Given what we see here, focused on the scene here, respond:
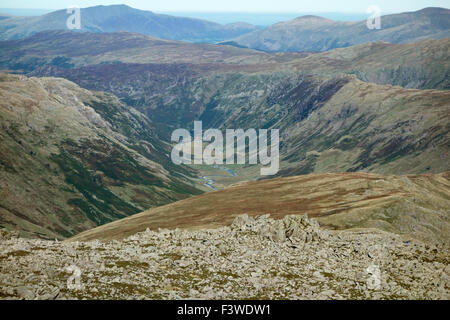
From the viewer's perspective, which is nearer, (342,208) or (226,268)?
(226,268)

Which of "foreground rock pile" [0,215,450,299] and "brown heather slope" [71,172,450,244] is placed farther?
"brown heather slope" [71,172,450,244]

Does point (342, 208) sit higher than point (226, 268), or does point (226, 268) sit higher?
point (226, 268)

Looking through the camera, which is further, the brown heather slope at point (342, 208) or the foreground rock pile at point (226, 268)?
the brown heather slope at point (342, 208)

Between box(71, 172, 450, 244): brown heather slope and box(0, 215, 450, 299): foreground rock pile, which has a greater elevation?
box(0, 215, 450, 299): foreground rock pile

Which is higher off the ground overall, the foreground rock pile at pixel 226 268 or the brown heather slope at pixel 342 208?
the foreground rock pile at pixel 226 268
